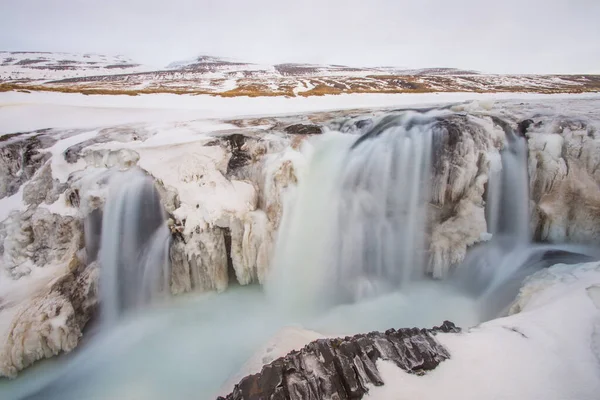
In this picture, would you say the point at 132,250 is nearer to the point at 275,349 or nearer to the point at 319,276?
the point at 275,349

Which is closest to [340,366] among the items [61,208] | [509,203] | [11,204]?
[509,203]

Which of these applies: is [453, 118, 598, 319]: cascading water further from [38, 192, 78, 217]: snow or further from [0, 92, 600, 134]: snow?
[38, 192, 78, 217]: snow

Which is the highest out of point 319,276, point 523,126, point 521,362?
point 523,126

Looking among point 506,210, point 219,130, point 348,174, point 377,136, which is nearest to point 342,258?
point 348,174

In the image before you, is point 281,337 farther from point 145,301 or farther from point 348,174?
point 348,174

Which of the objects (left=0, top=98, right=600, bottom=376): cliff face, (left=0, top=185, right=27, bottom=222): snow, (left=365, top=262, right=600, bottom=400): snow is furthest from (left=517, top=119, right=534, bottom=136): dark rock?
(left=0, top=185, right=27, bottom=222): snow

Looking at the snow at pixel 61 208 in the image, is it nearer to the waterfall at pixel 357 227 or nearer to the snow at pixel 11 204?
the snow at pixel 11 204
